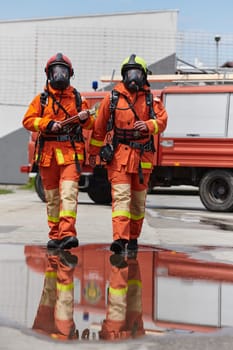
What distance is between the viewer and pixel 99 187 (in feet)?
50.2

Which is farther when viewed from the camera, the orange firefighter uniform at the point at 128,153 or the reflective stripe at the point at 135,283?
the orange firefighter uniform at the point at 128,153

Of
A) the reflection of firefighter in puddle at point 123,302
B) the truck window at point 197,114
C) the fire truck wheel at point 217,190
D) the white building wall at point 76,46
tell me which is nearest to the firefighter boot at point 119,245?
the reflection of firefighter in puddle at point 123,302

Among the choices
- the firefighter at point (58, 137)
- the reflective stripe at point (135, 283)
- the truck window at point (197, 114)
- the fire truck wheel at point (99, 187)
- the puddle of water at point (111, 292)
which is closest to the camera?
the puddle of water at point (111, 292)

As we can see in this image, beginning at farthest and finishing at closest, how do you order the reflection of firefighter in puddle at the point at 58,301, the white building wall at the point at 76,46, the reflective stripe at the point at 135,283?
1. the white building wall at the point at 76,46
2. the reflective stripe at the point at 135,283
3. the reflection of firefighter in puddle at the point at 58,301

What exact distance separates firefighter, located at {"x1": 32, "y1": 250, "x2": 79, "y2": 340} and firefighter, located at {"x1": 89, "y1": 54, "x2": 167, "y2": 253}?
658mm

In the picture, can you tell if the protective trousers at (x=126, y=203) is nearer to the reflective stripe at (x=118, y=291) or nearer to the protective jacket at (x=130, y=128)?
the protective jacket at (x=130, y=128)

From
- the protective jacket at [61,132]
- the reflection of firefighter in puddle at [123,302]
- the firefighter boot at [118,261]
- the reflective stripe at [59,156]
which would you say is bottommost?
the reflection of firefighter in puddle at [123,302]

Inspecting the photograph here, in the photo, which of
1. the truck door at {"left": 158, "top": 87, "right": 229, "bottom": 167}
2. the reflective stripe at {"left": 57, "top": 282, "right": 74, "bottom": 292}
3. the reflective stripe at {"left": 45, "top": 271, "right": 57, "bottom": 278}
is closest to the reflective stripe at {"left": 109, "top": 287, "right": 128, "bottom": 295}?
the reflective stripe at {"left": 57, "top": 282, "right": 74, "bottom": 292}

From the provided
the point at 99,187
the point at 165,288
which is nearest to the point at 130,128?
the point at 165,288

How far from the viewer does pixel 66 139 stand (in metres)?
6.96

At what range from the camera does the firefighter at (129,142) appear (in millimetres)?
6762

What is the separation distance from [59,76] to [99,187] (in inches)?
332

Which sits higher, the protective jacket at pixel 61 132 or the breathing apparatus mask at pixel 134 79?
the breathing apparatus mask at pixel 134 79

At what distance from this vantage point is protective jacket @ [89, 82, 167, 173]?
6.86m
